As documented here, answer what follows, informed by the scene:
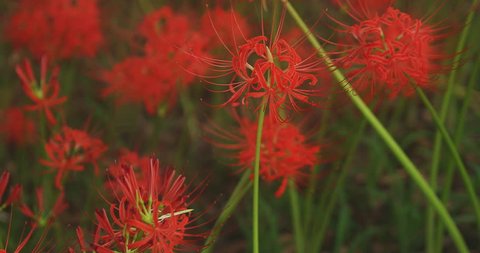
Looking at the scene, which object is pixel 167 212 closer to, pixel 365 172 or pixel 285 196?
pixel 285 196

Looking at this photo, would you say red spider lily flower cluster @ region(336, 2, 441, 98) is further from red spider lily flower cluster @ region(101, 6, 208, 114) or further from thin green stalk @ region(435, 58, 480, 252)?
red spider lily flower cluster @ region(101, 6, 208, 114)

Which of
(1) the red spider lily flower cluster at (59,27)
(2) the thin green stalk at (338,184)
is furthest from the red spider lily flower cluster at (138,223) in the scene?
(1) the red spider lily flower cluster at (59,27)

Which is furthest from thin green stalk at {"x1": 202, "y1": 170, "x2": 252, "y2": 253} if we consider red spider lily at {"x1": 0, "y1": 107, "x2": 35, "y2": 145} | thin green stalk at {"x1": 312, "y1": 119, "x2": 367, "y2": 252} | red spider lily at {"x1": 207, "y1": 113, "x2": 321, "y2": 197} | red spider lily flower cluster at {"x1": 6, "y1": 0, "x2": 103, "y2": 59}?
red spider lily at {"x1": 0, "y1": 107, "x2": 35, "y2": 145}

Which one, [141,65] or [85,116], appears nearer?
[141,65]

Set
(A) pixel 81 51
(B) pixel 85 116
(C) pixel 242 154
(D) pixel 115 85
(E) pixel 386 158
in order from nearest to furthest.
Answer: (C) pixel 242 154, (D) pixel 115 85, (A) pixel 81 51, (E) pixel 386 158, (B) pixel 85 116

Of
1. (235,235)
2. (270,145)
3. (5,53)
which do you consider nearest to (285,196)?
(235,235)

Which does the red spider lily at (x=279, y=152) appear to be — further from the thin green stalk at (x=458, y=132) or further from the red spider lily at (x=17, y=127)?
the red spider lily at (x=17, y=127)
